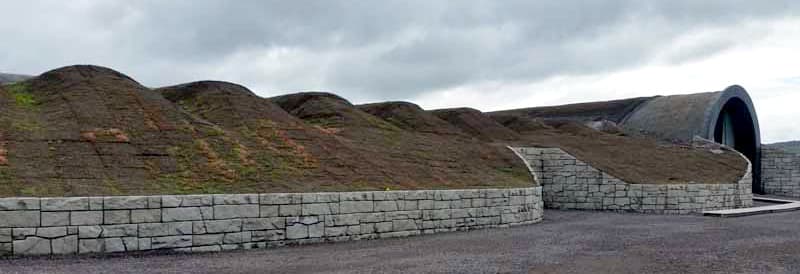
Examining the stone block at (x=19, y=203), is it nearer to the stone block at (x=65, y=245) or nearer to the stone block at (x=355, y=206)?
the stone block at (x=65, y=245)

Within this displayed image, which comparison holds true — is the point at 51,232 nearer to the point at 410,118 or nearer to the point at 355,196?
the point at 355,196

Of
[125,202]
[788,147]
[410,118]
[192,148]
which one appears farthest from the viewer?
[788,147]

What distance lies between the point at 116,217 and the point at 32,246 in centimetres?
126

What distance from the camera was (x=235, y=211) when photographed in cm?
1212

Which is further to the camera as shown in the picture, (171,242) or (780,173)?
(780,173)

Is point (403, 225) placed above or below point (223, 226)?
below

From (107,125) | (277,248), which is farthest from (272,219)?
(107,125)

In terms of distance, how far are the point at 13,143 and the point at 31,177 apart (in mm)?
2040

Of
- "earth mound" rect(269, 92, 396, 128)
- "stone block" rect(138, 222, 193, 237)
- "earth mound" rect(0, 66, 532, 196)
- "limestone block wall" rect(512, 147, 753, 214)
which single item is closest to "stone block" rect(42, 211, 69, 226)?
"earth mound" rect(0, 66, 532, 196)

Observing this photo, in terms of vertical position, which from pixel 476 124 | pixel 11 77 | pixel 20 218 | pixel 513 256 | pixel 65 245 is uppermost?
pixel 11 77

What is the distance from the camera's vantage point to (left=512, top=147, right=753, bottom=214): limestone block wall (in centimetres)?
2214

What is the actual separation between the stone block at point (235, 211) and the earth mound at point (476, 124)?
60.9 feet

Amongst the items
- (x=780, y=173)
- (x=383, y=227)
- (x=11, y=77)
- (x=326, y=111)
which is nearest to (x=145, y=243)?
(x=383, y=227)

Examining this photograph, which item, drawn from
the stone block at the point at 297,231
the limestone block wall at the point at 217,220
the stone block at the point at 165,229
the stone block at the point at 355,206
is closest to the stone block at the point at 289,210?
the limestone block wall at the point at 217,220
